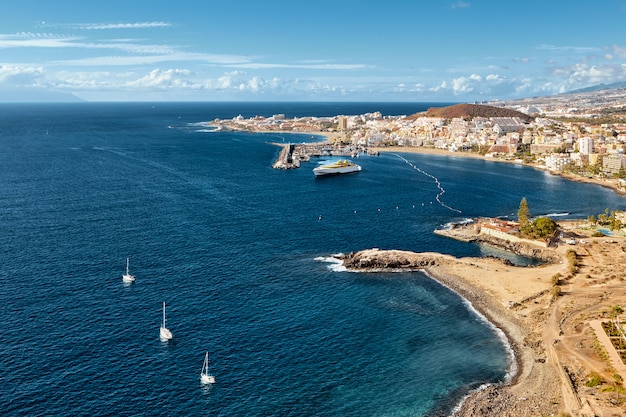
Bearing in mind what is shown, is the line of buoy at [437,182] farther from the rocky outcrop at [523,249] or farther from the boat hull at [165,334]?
the boat hull at [165,334]

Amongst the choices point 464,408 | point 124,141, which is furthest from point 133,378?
point 124,141

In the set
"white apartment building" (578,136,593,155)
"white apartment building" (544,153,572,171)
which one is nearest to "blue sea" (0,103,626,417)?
"white apartment building" (544,153,572,171)

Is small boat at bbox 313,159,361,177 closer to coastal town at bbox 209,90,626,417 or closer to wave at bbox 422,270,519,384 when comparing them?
coastal town at bbox 209,90,626,417

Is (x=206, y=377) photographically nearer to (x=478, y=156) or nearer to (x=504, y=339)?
(x=504, y=339)

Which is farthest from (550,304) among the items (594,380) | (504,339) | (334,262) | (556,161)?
(556,161)

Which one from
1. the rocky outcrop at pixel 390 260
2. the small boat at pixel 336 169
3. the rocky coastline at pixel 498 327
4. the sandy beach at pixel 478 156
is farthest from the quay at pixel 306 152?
the rocky coastline at pixel 498 327

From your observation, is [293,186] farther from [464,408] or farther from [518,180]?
[464,408]

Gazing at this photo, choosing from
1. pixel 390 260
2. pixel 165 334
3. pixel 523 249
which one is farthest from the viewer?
pixel 523 249
